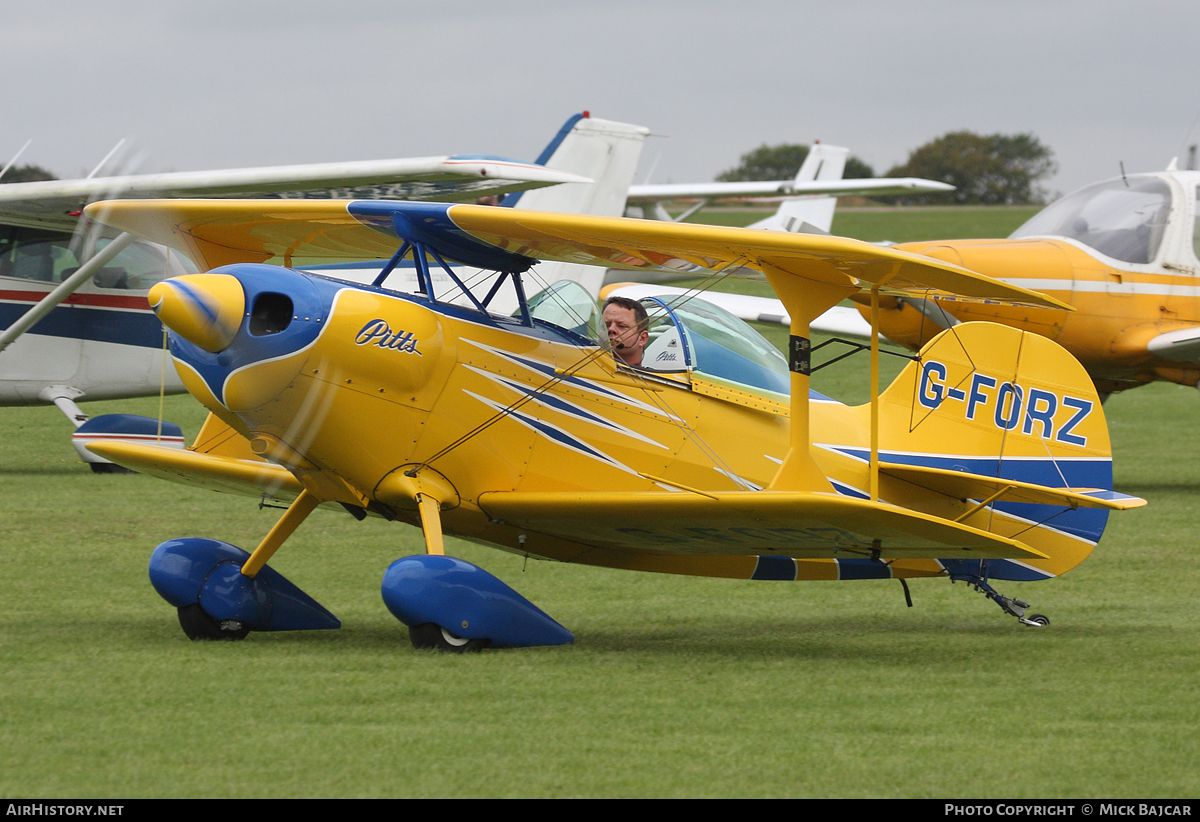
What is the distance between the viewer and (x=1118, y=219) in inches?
521

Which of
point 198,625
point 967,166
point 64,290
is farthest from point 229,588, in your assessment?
point 967,166

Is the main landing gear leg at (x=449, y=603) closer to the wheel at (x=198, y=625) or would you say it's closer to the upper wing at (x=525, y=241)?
the wheel at (x=198, y=625)

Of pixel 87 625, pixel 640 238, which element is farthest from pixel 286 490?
pixel 640 238

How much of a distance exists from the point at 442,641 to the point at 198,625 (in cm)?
130

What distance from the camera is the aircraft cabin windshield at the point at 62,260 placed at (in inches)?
513

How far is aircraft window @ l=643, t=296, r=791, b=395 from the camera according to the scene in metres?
7.06

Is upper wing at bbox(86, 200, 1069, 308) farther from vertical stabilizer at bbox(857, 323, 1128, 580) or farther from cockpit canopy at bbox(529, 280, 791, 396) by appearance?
vertical stabilizer at bbox(857, 323, 1128, 580)

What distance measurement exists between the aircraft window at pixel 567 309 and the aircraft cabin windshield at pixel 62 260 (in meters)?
6.85

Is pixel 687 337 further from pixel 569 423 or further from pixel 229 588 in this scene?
pixel 229 588

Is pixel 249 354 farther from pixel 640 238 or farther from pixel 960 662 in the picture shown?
pixel 960 662

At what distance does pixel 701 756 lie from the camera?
468cm

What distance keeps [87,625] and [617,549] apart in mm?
2668
